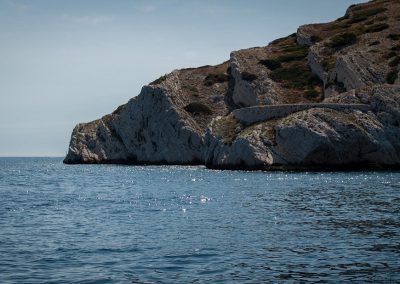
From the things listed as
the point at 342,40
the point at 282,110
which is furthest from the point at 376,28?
the point at 282,110

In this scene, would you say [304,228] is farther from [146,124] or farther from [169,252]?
[146,124]

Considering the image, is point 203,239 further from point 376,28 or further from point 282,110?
point 376,28

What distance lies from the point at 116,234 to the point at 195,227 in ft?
15.0

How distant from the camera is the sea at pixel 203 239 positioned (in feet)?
60.3

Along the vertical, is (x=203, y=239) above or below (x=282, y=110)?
below

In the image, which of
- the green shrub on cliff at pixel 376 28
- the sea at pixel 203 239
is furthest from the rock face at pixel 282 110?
the sea at pixel 203 239

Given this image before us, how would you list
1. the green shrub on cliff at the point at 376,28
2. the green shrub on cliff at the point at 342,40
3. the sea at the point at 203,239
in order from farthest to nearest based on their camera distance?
the green shrub on cliff at the point at 342,40
the green shrub on cliff at the point at 376,28
the sea at the point at 203,239

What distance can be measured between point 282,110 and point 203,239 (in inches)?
2667

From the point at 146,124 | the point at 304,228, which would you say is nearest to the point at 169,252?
the point at 304,228

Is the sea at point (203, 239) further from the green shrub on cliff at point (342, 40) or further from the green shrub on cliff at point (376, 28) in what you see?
the green shrub on cliff at point (376, 28)

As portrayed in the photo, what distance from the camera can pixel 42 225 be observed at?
29984mm

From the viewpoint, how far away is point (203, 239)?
25.1 m

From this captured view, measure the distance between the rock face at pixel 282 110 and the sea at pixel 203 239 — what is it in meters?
36.0

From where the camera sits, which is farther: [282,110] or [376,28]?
[376,28]
